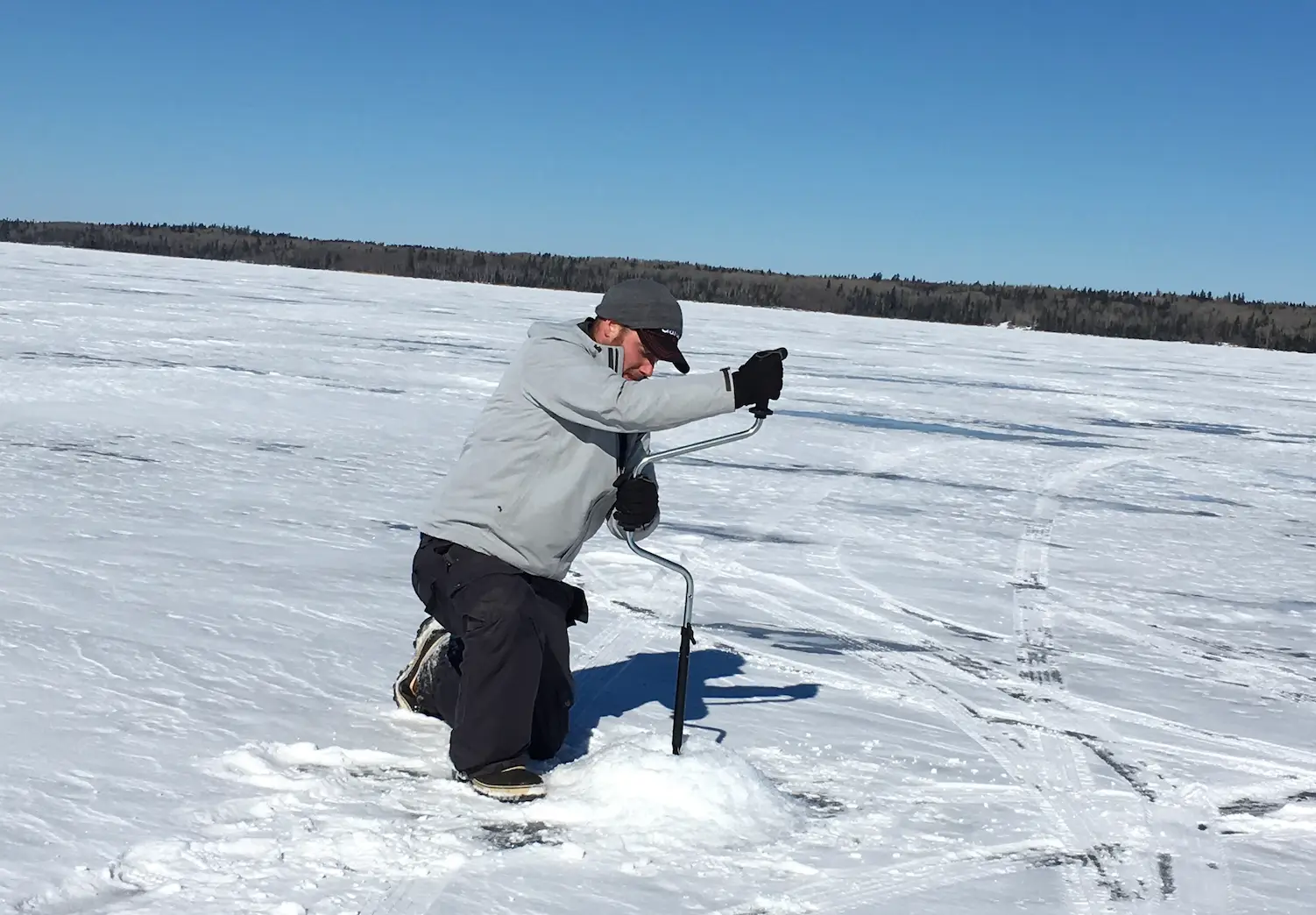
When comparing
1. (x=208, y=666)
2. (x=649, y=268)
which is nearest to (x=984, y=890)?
(x=208, y=666)

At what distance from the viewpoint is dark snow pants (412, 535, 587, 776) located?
10.8 ft

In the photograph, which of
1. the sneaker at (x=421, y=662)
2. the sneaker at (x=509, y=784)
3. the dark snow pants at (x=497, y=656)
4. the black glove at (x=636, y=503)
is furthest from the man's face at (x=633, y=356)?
the sneaker at (x=509, y=784)

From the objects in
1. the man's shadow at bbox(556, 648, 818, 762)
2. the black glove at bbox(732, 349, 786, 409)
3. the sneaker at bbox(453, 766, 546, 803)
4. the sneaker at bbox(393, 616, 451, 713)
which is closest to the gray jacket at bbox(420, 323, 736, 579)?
the black glove at bbox(732, 349, 786, 409)

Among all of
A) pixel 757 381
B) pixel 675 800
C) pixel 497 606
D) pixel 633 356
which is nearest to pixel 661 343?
pixel 633 356

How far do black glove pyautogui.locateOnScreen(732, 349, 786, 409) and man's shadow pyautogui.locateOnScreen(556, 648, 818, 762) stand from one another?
1.16 metres

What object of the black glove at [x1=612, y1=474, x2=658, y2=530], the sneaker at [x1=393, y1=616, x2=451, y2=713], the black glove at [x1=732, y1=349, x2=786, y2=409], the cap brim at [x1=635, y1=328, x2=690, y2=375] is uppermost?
the cap brim at [x1=635, y1=328, x2=690, y2=375]

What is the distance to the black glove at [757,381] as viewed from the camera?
10.3ft

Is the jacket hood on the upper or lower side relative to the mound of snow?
upper

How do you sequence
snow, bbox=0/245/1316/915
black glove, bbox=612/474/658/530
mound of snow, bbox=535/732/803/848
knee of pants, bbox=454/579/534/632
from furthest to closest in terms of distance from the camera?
black glove, bbox=612/474/658/530 → knee of pants, bbox=454/579/534/632 → mound of snow, bbox=535/732/803/848 → snow, bbox=0/245/1316/915

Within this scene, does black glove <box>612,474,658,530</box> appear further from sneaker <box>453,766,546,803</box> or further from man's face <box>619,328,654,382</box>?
sneaker <box>453,766,546,803</box>

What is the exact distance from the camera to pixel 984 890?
2959mm

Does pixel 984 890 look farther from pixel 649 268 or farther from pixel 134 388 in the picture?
pixel 649 268

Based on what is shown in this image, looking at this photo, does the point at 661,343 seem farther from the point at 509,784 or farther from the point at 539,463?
the point at 509,784

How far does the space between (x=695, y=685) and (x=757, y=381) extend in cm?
160
